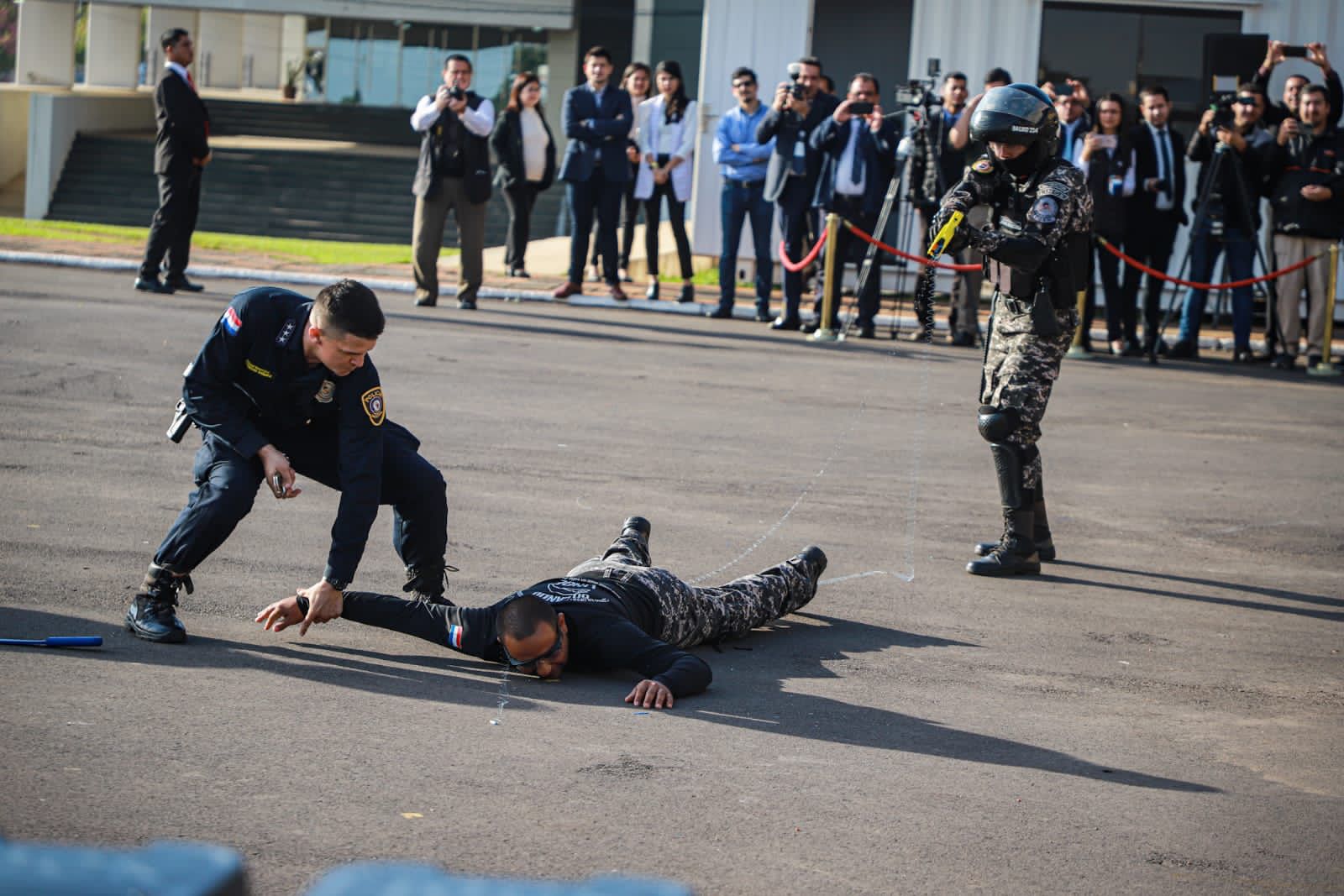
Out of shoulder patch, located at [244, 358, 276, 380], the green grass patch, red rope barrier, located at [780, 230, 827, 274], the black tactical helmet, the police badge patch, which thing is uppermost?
the black tactical helmet

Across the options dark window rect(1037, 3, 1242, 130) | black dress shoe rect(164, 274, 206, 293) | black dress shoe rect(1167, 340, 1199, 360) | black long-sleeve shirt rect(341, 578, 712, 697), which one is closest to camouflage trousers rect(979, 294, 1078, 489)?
black long-sleeve shirt rect(341, 578, 712, 697)

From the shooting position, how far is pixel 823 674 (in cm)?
579

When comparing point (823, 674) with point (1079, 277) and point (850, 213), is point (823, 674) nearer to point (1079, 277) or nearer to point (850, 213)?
point (1079, 277)

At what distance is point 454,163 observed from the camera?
1541cm

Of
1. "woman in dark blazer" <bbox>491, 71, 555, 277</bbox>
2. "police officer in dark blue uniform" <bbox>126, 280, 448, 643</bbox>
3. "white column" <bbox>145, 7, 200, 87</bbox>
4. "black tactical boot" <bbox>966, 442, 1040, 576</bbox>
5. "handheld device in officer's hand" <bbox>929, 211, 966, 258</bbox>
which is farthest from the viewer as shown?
"white column" <bbox>145, 7, 200, 87</bbox>

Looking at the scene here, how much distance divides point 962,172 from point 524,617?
10.9 metres

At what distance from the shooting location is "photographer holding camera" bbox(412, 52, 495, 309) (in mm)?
15281

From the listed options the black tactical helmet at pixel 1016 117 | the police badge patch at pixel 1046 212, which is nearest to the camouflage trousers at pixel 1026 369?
the police badge patch at pixel 1046 212

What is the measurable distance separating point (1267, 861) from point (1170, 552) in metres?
4.21

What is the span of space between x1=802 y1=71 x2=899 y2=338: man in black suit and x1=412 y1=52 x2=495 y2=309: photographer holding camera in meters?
3.25

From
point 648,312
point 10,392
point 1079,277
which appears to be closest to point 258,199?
point 648,312

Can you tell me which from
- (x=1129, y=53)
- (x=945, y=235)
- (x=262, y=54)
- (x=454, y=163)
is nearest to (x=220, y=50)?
(x=262, y=54)

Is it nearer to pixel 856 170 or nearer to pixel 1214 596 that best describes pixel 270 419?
pixel 1214 596

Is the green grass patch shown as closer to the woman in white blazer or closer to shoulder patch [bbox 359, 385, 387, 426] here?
the woman in white blazer
